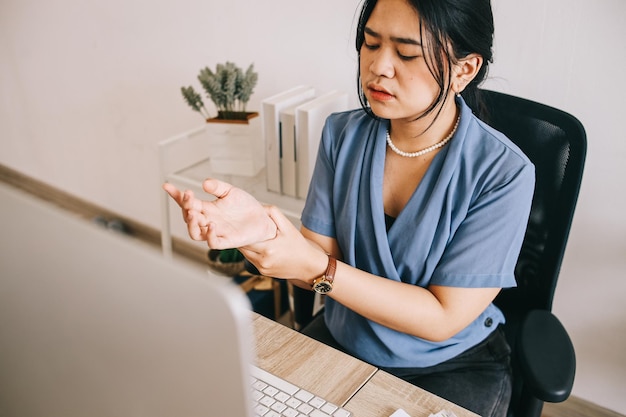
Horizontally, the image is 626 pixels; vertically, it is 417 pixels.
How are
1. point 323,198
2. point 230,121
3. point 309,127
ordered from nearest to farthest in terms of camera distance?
point 323,198
point 309,127
point 230,121

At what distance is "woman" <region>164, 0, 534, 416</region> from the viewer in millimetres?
892

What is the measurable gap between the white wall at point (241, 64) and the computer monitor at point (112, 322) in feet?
3.84

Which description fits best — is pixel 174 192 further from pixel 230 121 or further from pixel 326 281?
pixel 230 121

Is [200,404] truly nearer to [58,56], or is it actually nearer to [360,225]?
[360,225]

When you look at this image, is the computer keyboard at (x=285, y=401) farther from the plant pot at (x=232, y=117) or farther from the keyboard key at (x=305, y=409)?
the plant pot at (x=232, y=117)

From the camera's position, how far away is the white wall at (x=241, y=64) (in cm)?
126

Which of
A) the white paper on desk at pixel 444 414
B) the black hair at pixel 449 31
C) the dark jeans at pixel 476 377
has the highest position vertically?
the black hair at pixel 449 31

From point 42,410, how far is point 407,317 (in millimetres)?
628

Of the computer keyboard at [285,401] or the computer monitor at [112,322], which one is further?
the computer keyboard at [285,401]

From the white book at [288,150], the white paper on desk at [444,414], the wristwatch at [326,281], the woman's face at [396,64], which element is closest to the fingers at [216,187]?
the wristwatch at [326,281]

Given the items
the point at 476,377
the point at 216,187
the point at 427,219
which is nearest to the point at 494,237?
the point at 427,219

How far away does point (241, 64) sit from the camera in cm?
186

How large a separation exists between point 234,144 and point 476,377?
92 centimetres

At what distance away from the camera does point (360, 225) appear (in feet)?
3.55
